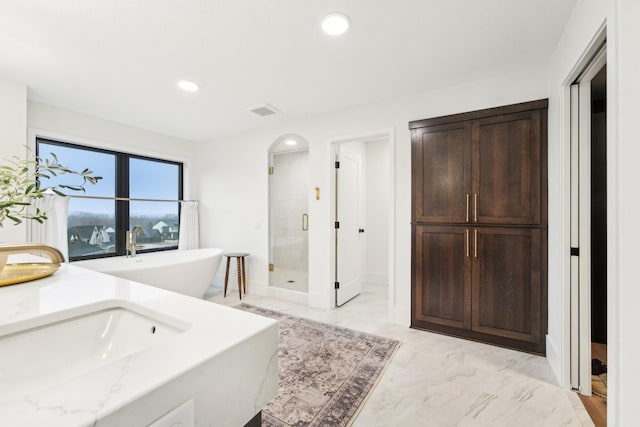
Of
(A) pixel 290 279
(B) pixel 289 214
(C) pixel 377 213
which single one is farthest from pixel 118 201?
(C) pixel 377 213

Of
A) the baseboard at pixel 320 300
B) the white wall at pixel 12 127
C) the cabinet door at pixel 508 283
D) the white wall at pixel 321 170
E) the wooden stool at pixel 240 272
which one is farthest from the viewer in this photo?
the wooden stool at pixel 240 272

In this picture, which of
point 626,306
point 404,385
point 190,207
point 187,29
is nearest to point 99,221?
point 190,207

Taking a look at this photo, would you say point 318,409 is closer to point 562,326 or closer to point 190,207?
point 562,326

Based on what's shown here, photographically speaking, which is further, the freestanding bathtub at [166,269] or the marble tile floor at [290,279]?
the marble tile floor at [290,279]

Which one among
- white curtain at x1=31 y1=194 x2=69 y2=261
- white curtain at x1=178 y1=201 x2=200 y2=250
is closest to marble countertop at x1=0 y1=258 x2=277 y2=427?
white curtain at x1=31 y1=194 x2=69 y2=261

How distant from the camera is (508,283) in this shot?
237cm

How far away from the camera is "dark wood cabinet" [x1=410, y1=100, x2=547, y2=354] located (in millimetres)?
2279

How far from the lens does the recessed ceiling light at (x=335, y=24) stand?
1768 millimetres

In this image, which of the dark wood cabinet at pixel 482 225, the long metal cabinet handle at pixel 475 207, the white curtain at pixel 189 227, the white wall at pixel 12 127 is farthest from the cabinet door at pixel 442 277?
the white wall at pixel 12 127

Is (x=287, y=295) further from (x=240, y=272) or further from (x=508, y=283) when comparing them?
(x=508, y=283)

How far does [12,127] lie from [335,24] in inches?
116

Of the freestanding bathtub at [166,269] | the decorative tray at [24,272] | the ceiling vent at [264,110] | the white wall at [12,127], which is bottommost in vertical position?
the freestanding bathtub at [166,269]

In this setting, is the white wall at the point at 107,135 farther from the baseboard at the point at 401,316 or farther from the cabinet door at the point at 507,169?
the cabinet door at the point at 507,169

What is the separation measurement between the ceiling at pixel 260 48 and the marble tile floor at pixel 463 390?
2.35 metres
